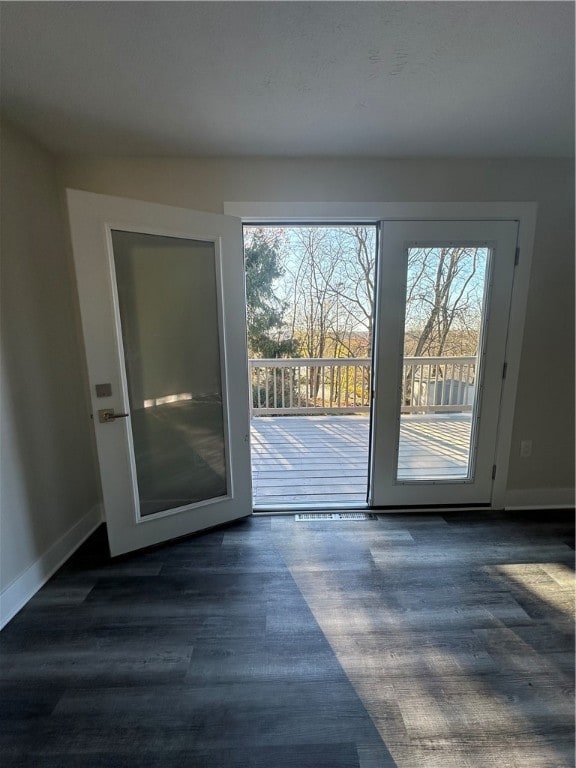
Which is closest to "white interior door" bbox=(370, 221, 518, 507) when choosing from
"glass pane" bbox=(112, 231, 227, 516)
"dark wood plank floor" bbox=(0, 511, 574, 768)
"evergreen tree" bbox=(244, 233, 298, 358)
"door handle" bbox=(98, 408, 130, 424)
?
"dark wood plank floor" bbox=(0, 511, 574, 768)

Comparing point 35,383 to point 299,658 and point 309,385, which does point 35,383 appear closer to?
point 299,658

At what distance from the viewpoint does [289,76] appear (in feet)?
4.09

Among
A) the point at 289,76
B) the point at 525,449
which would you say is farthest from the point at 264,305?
the point at 525,449

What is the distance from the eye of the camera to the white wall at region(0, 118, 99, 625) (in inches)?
60.9

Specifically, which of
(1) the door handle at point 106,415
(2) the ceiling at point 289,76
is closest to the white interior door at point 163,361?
(1) the door handle at point 106,415

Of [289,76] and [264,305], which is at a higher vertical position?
[289,76]

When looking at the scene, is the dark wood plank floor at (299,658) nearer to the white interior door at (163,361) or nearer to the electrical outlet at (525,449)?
the white interior door at (163,361)

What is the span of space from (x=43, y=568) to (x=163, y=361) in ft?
4.34

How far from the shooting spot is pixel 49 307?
71.9 inches

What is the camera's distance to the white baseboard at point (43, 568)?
1515mm

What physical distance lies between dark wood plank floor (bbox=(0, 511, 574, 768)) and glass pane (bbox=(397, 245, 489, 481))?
1.97 feet

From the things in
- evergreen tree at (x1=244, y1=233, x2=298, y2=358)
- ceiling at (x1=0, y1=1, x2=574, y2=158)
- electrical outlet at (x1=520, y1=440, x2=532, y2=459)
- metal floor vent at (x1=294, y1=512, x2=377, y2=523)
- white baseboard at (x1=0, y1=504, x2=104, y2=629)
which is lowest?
metal floor vent at (x1=294, y1=512, x2=377, y2=523)

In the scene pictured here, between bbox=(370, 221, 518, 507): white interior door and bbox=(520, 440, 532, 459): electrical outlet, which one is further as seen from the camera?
bbox=(520, 440, 532, 459): electrical outlet

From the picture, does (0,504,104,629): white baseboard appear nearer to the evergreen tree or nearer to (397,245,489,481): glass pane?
(397,245,489,481): glass pane
